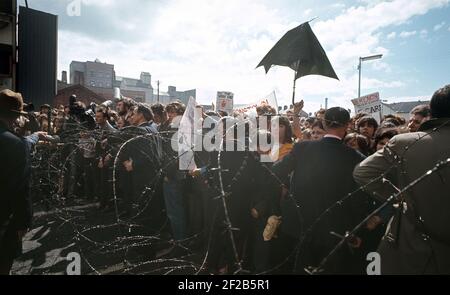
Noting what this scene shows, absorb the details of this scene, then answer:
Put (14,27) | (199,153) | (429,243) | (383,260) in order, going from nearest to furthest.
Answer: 1. (429,243)
2. (383,260)
3. (199,153)
4. (14,27)

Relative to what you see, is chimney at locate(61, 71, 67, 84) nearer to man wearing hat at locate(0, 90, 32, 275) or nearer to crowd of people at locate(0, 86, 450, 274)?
crowd of people at locate(0, 86, 450, 274)

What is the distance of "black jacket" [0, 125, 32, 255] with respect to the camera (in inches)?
109

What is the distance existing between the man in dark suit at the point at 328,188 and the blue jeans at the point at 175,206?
84.8 inches

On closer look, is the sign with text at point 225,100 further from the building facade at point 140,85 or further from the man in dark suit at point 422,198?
the building facade at point 140,85

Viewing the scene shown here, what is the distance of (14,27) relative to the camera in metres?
6.02

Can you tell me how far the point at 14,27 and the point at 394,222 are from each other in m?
7.29

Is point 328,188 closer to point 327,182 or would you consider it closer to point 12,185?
point 327,182

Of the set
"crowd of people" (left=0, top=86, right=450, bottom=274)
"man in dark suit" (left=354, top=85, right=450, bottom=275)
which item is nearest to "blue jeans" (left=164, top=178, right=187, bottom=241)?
"crowd of people" (left=0, top=86, right=450, bottom=274)

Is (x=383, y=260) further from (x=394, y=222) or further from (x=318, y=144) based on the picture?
(x=318, y=144)

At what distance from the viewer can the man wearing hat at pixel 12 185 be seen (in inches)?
109

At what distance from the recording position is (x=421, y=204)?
1998 mm

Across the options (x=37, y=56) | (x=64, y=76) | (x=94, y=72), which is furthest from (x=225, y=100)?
(x=94, y=72)

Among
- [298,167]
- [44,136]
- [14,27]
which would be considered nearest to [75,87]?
[14,27]

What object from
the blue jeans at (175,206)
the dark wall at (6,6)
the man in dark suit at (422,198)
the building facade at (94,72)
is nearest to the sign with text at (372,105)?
the blue jeans at (175,206)
